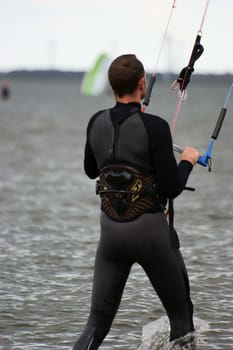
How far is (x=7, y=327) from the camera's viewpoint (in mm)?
7598

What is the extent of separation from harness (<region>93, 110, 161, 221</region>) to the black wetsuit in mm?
25

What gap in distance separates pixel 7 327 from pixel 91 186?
1118cm

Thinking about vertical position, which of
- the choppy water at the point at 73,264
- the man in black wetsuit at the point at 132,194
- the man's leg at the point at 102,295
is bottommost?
the choppy water at the point at 73,264

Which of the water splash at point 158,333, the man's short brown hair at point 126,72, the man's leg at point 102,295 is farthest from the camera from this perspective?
the water splash at point 158,333

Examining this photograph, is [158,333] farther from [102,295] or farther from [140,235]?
[140,235]

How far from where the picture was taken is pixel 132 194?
5453mm

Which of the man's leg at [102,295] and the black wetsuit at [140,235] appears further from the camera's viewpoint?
the man's leg at [102,295]

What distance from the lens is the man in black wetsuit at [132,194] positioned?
538 cm

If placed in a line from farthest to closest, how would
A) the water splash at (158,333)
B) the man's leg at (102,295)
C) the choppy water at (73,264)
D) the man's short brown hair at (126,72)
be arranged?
the choppy water at (73,264) → the water splash at (158,333) → the man's leg at (102,295) → the man's short brown hair at (126,72)

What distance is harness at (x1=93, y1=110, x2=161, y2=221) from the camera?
545 cm

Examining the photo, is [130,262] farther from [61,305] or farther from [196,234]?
[196,234]

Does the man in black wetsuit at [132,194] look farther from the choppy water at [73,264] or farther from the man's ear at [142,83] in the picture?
the choppy water at [73,264]

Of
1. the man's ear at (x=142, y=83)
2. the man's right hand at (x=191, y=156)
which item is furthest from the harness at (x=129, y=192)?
the man's ear at (x=142, y=83)

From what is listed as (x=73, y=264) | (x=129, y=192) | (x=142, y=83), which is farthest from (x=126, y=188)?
(x=73, y=264)
